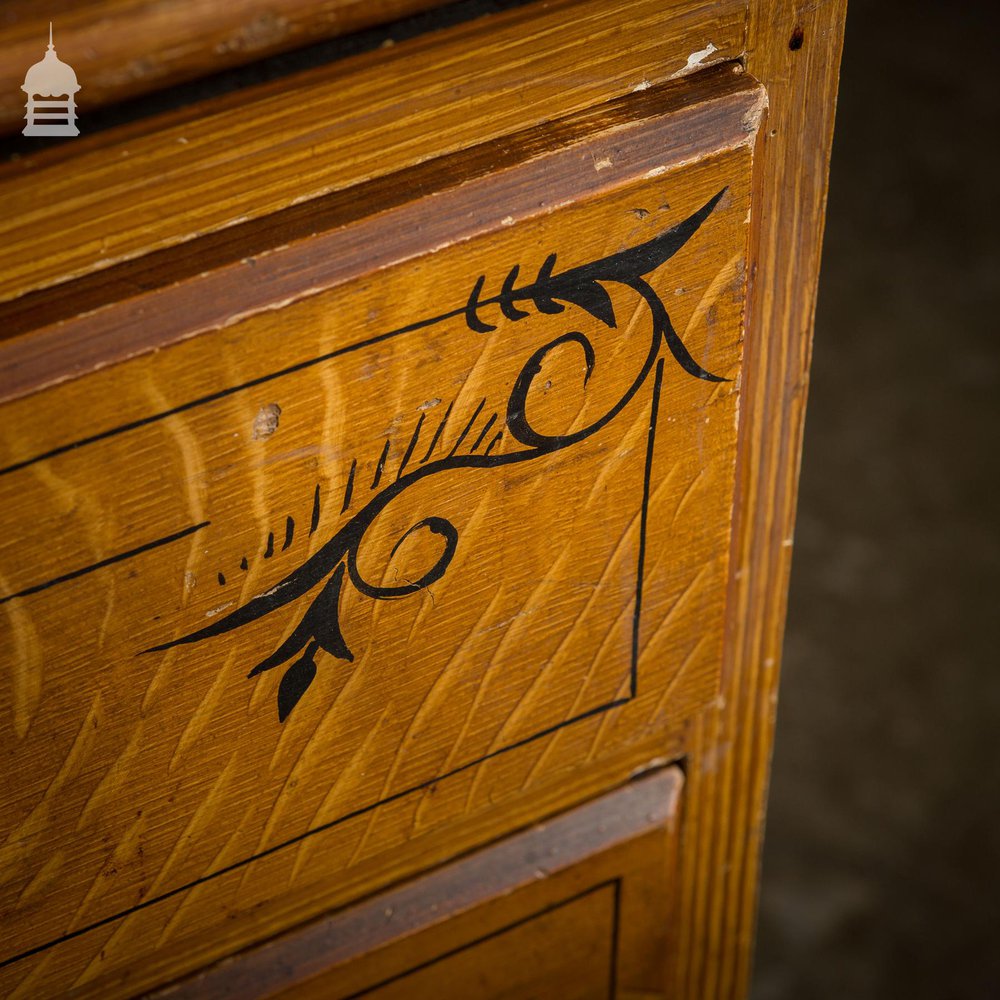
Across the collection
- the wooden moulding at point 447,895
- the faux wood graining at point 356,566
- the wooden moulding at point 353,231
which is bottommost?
the wooden moulding at point 447,895

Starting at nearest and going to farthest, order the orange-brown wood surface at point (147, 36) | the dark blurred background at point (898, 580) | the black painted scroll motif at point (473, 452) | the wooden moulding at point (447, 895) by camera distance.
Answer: the orange-brown wood surface at point (147, 36)
the black painted scroll motif at point (473, 452)
the wooden moulding at point (447, 895)
the dark blurred background at point (898, 580)

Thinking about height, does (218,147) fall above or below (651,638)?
above

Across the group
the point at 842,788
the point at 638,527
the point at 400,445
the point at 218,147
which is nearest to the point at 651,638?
the point at 638,527

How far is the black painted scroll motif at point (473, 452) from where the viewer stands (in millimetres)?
430

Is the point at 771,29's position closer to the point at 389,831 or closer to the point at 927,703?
the point at 389,831

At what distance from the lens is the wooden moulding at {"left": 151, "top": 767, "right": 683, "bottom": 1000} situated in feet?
1.88

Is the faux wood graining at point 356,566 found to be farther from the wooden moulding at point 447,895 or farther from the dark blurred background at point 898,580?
the dark blurred background at point 898,580

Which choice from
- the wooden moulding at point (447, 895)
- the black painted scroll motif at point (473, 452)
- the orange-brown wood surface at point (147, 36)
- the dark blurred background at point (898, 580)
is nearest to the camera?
the orange-brown wood surface at point (147, 36)

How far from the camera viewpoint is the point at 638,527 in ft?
1.70

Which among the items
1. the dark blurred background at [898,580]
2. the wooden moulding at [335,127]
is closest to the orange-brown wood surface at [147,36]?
the wooden moulding at [335,127]

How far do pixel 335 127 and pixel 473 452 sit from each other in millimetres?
123

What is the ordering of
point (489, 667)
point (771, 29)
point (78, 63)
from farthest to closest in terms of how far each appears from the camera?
1. point (489, 667)
2. point (771, 29)
3. point (78, 63)

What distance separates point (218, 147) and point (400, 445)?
0.38 feet

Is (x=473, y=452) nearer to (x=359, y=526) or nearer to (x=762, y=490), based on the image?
(x=359, y=526)
